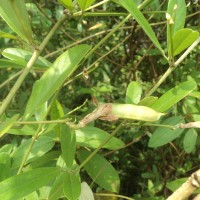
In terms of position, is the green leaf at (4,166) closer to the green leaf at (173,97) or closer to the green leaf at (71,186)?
the green leaf at (71,186)

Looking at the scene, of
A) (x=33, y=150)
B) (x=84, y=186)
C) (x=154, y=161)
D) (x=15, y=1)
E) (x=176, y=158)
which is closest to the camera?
(x=15, y=1)

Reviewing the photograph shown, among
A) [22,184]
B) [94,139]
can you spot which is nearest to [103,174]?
[94,139]

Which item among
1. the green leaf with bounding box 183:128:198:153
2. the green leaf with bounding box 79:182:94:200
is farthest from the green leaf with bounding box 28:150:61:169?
the green leaf with bounding box 183:128:198:153

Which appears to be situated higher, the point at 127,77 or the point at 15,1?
the point at 15,1

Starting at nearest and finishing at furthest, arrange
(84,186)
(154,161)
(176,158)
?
(84,186) → (176,158) → (154,161)

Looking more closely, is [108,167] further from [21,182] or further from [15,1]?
[15,1]

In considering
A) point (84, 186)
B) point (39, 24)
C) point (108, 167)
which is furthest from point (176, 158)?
point (84, 186)

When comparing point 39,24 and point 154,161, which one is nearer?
point 39,24
